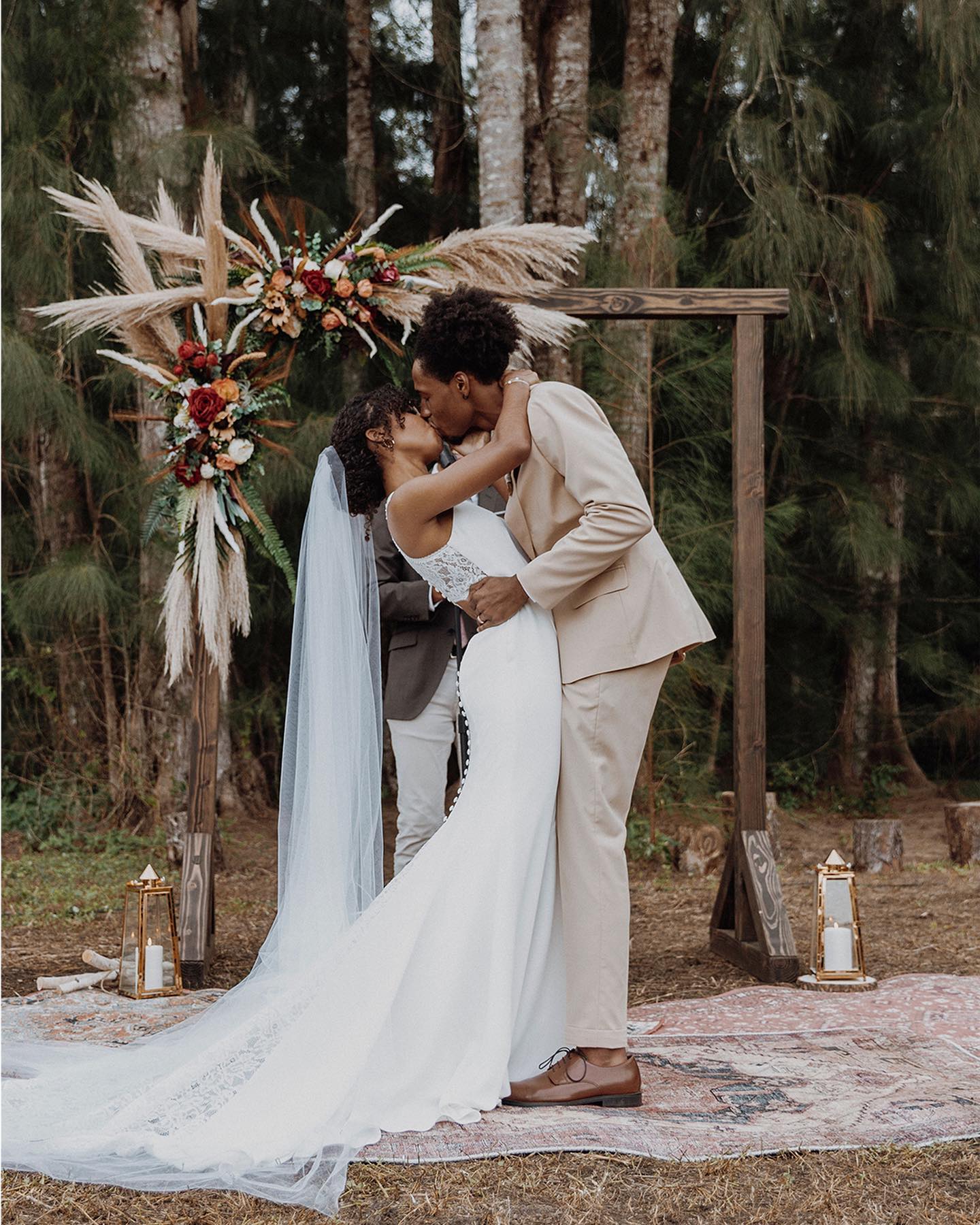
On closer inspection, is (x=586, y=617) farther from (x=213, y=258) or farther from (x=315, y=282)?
(x=213, y=258)

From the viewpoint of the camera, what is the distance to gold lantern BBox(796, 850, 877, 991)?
12.5ft

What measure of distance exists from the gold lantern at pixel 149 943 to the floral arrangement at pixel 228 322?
0.66 meters

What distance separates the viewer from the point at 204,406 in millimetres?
3871

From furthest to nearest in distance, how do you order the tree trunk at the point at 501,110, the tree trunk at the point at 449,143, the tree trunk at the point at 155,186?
the tree trunk at the point at 449,143, the tree trunk at the point at 155,186, the tree trunk at the point at 501,110

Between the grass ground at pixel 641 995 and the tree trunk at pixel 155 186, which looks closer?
the grass ground at pixel 641 995

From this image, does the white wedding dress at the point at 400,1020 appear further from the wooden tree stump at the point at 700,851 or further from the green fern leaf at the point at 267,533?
the wooden tree stump at the point at 700,851

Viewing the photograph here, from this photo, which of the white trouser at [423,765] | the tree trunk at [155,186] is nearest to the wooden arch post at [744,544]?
the white trouser at [423,765]

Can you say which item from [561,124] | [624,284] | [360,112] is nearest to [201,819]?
[624,284]

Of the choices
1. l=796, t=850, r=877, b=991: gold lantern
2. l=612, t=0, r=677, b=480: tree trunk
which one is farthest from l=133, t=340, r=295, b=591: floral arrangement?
l=612, t=0, r=677, b=480: tree trunk

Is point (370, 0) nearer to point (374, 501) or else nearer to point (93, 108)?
point (93, 108)

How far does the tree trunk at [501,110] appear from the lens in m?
5.68

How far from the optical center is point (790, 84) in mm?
7023

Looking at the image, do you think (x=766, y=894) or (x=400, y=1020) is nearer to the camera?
(x=400, y=1020)

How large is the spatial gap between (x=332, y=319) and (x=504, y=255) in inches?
23.0
